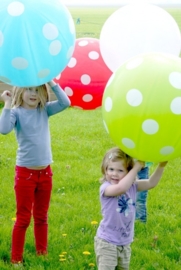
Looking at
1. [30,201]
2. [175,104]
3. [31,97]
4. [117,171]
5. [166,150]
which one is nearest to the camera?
[175,104]

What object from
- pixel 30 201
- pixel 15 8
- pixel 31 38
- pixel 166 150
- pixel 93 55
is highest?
pixel 15 8

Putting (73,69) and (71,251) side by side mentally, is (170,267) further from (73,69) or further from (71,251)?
(73,69)

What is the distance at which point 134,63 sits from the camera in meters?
2.39

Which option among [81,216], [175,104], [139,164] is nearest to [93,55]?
[139,164]

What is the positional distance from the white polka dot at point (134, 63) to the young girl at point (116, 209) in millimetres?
713

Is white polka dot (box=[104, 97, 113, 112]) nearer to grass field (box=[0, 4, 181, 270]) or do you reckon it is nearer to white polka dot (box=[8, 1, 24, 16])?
white polka dot (box=[8, 1, 24, 16])

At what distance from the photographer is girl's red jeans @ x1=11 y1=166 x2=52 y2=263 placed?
3537 millimetres

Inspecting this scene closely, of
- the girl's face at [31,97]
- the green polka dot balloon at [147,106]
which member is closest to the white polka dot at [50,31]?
the green polka dot balloon at [147,106]

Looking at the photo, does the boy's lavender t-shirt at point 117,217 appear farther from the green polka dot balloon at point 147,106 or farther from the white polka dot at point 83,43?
the white polka dot at point 83,43

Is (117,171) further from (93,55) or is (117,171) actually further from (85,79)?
(93,55)

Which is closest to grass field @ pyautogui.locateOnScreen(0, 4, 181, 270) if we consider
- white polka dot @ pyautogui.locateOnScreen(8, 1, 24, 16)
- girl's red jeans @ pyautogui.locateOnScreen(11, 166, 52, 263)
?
girl's red jeans @ pyautogui.locateOnScreen(11, 166, 52, 263)

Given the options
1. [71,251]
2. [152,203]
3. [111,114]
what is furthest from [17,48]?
[152,203]

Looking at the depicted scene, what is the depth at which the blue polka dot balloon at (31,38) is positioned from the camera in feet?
8.25

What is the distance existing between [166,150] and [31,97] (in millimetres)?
1347
